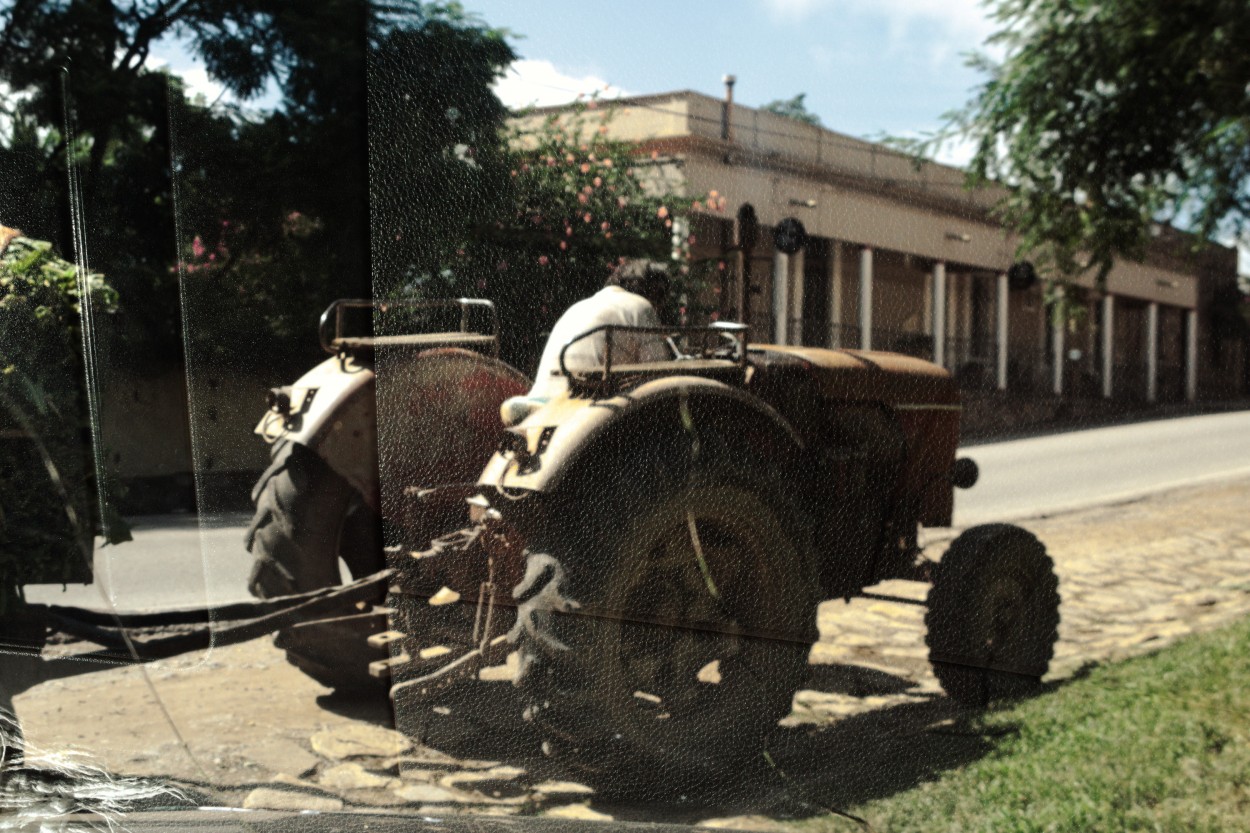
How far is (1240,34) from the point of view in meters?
2.12

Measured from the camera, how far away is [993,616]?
299 cm

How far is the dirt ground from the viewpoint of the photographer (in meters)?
2.72

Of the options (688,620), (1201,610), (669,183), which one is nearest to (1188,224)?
(1201,610)

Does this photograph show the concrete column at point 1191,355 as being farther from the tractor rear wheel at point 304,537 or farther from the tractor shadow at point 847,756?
the tractor rear wheel at point 304,537

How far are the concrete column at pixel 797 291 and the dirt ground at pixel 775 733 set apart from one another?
0.77m

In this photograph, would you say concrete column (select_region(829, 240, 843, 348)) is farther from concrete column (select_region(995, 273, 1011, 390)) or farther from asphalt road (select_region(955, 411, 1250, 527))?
asphalt road (select_region(955, 411, 1250, 527))

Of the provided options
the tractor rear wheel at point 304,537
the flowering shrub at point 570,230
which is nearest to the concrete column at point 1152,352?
the flowering shrub at point 570,230

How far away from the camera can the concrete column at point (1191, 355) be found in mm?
2361

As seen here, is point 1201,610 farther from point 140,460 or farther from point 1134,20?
point 140,460

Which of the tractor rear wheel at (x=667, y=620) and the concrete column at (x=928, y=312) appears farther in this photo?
the tractor rear wheel at (x=667, y=620)

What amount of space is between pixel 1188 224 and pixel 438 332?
1.89m

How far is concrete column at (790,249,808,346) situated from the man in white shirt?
0.31 m

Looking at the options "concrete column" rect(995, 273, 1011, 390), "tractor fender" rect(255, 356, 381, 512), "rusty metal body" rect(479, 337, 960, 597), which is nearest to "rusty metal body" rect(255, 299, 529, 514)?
"tractor fender" rect(255, 356, 381, 512)

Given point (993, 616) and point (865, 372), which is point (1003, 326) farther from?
point (993, 616)
